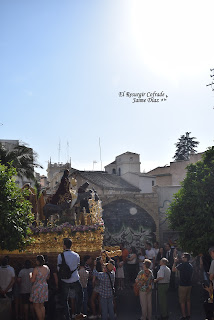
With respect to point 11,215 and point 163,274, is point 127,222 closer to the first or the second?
point 163,274

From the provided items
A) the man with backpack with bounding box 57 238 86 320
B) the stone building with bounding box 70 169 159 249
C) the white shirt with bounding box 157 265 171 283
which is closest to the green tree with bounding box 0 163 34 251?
the man with backpack with bounding box 57 238 86 320

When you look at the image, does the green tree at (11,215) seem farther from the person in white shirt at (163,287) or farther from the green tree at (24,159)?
the green tree at (24,159)

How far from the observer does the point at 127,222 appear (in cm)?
2497

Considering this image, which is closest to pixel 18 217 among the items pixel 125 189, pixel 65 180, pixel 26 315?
pixel 26 315

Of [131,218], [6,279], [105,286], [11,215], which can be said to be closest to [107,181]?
[131,218]

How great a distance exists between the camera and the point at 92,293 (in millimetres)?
10039

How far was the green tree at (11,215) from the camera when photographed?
388 inches

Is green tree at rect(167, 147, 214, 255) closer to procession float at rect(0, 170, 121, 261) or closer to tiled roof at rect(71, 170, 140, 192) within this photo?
procession float at rect(0, 170, 121, 261)

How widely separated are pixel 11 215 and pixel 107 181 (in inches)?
1074

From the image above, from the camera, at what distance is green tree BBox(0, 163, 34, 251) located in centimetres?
984

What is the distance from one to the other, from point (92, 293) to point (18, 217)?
303 cm

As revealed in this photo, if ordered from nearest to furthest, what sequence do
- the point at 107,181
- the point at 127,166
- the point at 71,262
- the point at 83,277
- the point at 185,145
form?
the point at 71,262
the point at 83,277
the point at 107,181
the point at 127,166
the point at 185,145

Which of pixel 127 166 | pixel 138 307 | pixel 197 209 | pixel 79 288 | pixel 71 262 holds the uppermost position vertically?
pixel 127 166

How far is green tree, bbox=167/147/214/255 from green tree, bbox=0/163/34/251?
18.2ft
